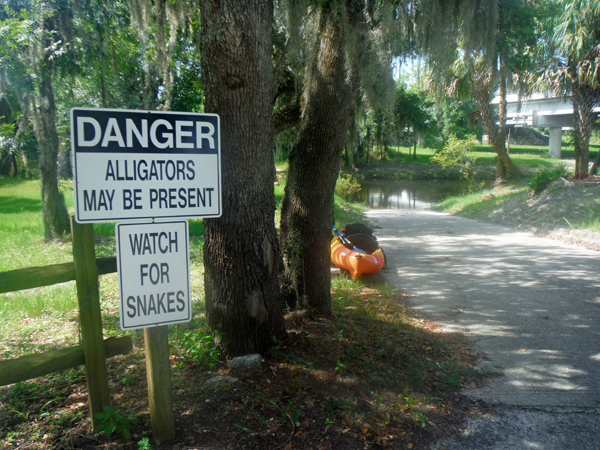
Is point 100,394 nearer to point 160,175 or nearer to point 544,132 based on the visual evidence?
point 160,175

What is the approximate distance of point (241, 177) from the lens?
3.44 metres

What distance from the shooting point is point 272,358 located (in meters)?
3.69

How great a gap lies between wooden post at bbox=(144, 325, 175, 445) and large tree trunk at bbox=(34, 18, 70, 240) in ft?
22.8

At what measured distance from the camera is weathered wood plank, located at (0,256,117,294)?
8.45 feet

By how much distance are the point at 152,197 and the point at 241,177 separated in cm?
110

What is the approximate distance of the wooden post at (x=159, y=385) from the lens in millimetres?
2568

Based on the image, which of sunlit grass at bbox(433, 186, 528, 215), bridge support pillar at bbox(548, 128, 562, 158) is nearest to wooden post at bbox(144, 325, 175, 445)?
sunlit grass at bbox(433, 186, 528, 215)

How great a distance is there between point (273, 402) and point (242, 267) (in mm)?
1035

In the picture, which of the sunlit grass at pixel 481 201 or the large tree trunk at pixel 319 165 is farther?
the sunlit grass at pixel 481 201

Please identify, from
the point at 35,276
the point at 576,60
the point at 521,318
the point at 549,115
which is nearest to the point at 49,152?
the point at 35,276

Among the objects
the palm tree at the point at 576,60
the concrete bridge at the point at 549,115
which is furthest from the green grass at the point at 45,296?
the concrete bridge at the point at 549,115

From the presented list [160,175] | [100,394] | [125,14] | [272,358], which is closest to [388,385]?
[272,358]

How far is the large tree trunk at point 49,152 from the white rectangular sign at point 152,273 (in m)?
6.81

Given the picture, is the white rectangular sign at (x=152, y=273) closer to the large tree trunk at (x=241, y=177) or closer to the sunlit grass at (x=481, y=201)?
the large tree trunk at (x=241, y=177)
